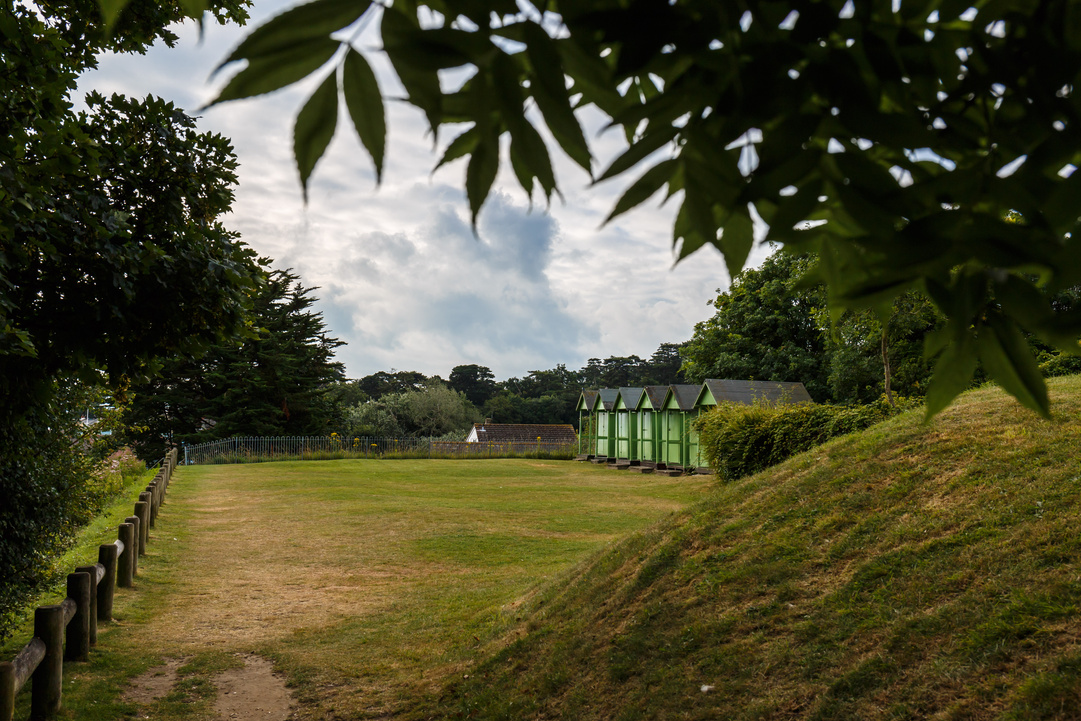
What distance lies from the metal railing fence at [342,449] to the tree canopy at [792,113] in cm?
4245

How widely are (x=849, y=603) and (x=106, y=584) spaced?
8218mm

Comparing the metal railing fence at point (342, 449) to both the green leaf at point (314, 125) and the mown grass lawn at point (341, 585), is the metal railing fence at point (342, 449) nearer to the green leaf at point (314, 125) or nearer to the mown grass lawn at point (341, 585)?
the mown grass lawn at point (341, 585)

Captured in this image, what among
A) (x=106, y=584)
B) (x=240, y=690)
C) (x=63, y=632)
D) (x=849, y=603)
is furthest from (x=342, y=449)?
(x=849, y=603)

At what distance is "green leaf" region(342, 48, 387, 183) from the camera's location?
934 millimetres

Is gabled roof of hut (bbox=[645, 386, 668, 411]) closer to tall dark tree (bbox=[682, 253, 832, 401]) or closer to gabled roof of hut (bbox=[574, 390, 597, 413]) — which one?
tall dark tree (bbox=[682, 253, 832, 401])

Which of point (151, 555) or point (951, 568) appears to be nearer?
point (951, 568)

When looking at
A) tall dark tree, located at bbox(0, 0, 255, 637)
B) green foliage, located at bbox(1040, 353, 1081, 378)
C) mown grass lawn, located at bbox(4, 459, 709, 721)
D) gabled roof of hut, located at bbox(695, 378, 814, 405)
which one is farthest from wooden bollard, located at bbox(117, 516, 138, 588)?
gabled roof of hut, located at bbox(695, 378, 814, 405)

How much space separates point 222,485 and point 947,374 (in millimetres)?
28360

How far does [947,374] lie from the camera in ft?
3.67

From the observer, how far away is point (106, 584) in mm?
8742

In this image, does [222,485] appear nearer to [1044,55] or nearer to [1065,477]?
[1065,477]

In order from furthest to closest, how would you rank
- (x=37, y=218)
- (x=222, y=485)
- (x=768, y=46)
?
1. (x=222, y=485)
2. (x=37, y=218)
3. (x=768, y=46)

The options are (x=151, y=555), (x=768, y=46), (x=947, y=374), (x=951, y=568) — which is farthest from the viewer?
(x=151, y=555)

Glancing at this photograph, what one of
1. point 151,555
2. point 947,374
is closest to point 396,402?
point 151,555
